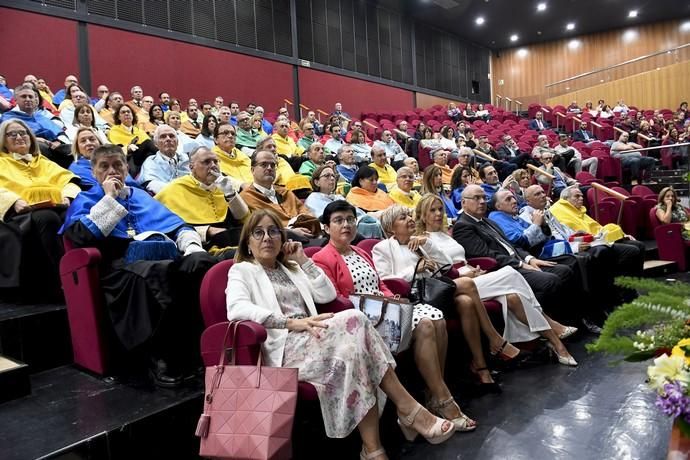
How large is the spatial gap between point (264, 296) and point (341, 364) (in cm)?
37

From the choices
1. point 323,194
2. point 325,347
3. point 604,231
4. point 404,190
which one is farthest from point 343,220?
point 604,231

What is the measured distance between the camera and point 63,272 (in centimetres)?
220

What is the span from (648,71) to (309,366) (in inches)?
583

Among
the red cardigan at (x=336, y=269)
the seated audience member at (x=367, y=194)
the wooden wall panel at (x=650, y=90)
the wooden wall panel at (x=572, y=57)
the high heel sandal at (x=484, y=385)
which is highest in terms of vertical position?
the wooden wall panel at (x=572, y=57)

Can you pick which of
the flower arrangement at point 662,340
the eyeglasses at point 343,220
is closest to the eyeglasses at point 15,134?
the eyeglasses at point 343,220

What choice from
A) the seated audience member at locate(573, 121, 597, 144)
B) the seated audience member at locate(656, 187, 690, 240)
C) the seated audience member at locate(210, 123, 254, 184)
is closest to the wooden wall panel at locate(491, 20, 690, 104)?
the seated audience member at locate(573, 121, 597, 144)

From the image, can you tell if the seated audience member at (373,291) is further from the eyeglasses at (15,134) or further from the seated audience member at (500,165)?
the seated audience member at (500,165)

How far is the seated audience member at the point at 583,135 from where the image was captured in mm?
10493

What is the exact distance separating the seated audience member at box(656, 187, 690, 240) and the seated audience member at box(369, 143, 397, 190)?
2.59 metres

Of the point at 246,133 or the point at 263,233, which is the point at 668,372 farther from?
the point at 246,133

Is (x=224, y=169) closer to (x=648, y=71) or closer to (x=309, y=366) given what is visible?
(x=309, y=366)

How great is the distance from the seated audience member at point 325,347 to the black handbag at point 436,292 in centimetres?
63

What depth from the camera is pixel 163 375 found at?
2031 millimetres

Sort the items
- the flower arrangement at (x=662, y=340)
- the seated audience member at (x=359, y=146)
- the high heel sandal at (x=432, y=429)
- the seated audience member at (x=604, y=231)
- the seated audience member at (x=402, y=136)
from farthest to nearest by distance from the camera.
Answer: the seated audience member at (x=402, y=136)
the seated audience member at (x=359, y=146)
the seated audience member at (x=604, y=231)
the high heel sandal at (x=432, y=429)
the flower arrangement at (x=662, y=340)
